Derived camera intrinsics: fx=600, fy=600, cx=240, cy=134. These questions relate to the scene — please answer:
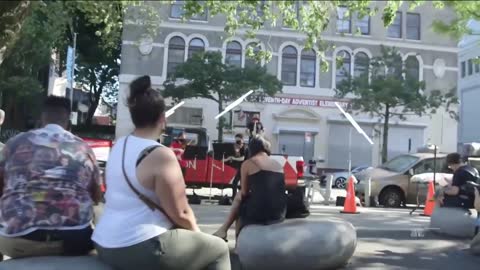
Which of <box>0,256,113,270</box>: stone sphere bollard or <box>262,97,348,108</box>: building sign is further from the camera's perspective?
<box>262,97,348,108</box>: building sign

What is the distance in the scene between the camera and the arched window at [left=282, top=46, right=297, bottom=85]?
42750 millimetres

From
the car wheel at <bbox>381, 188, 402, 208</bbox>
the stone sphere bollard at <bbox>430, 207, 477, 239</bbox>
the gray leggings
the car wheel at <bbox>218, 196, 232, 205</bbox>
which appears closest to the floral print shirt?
the gray leggings

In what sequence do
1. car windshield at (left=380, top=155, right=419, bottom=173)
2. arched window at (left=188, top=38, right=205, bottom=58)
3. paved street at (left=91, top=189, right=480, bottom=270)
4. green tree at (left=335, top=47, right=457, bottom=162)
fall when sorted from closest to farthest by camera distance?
paved street at (left=91, top=189, right=480, bottom=270) → car windshield at (left=380, top=155, right=419, bottom=173) → green tree at (left=335, top=47, right=457, bottom=162) → arched window at (left=188, top=38, right=205, bottom=58)

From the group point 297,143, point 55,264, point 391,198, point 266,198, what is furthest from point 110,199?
point 297,143

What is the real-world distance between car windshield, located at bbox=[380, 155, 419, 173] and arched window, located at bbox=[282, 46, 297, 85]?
24512 mm

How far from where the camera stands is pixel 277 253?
19.9ft

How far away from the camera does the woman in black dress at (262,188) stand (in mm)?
6230

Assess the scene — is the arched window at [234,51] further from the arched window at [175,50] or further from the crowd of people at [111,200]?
the crowd of people at [111,200]

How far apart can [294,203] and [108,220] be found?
3.87m

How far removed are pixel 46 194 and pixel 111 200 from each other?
435 mm

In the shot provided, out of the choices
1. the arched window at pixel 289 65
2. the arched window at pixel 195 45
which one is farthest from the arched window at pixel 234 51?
the arched window at pixel 289 65

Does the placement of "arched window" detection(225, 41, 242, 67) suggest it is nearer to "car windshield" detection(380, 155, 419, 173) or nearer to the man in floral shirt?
"car windshield" detection(380, 155, 419, 173)

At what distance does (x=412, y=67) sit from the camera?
3906cm

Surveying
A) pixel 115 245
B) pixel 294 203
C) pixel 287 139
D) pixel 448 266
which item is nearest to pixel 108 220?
pixel 115 245
